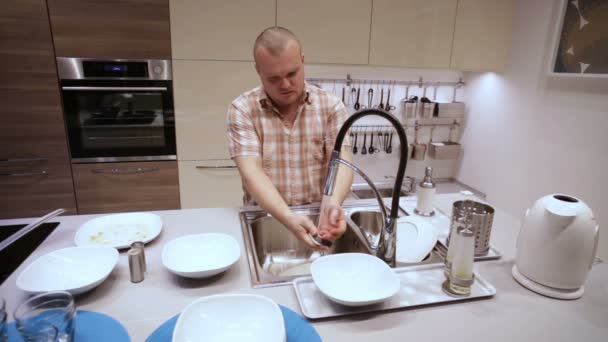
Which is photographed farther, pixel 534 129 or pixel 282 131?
pixel 534 129

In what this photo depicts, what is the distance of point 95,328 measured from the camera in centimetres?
74

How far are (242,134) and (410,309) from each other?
34.4 inches

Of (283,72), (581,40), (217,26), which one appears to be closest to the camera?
(283,72)

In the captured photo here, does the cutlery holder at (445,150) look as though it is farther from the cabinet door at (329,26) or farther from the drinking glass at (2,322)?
the drinking glass at (2,322)

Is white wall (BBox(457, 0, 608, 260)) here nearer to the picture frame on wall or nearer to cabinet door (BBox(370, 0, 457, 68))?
the picture frame on wall

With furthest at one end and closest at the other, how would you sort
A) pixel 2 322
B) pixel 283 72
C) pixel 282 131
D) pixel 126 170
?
pixel 126 170 < pixel 282 131 < pixel 283 72 < pixel 2 322

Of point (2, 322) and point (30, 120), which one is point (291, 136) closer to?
point (2, 322)

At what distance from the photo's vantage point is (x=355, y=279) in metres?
0.92

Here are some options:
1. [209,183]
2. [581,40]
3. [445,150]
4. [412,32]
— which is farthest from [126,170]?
[581,40]

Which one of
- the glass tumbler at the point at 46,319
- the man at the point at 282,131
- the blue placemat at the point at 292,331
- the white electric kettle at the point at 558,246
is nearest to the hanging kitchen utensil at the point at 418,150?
the man at the point at 282,131

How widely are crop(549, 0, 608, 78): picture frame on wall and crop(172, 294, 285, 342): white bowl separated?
1.97 metres

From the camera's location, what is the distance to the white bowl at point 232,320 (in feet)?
2.38

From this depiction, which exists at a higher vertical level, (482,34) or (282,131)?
(482,34)

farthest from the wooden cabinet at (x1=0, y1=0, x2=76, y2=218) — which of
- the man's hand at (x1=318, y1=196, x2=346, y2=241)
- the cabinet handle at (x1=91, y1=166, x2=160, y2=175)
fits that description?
the man's hand at (x1=318, y1=196, x2=346, y2=241)
